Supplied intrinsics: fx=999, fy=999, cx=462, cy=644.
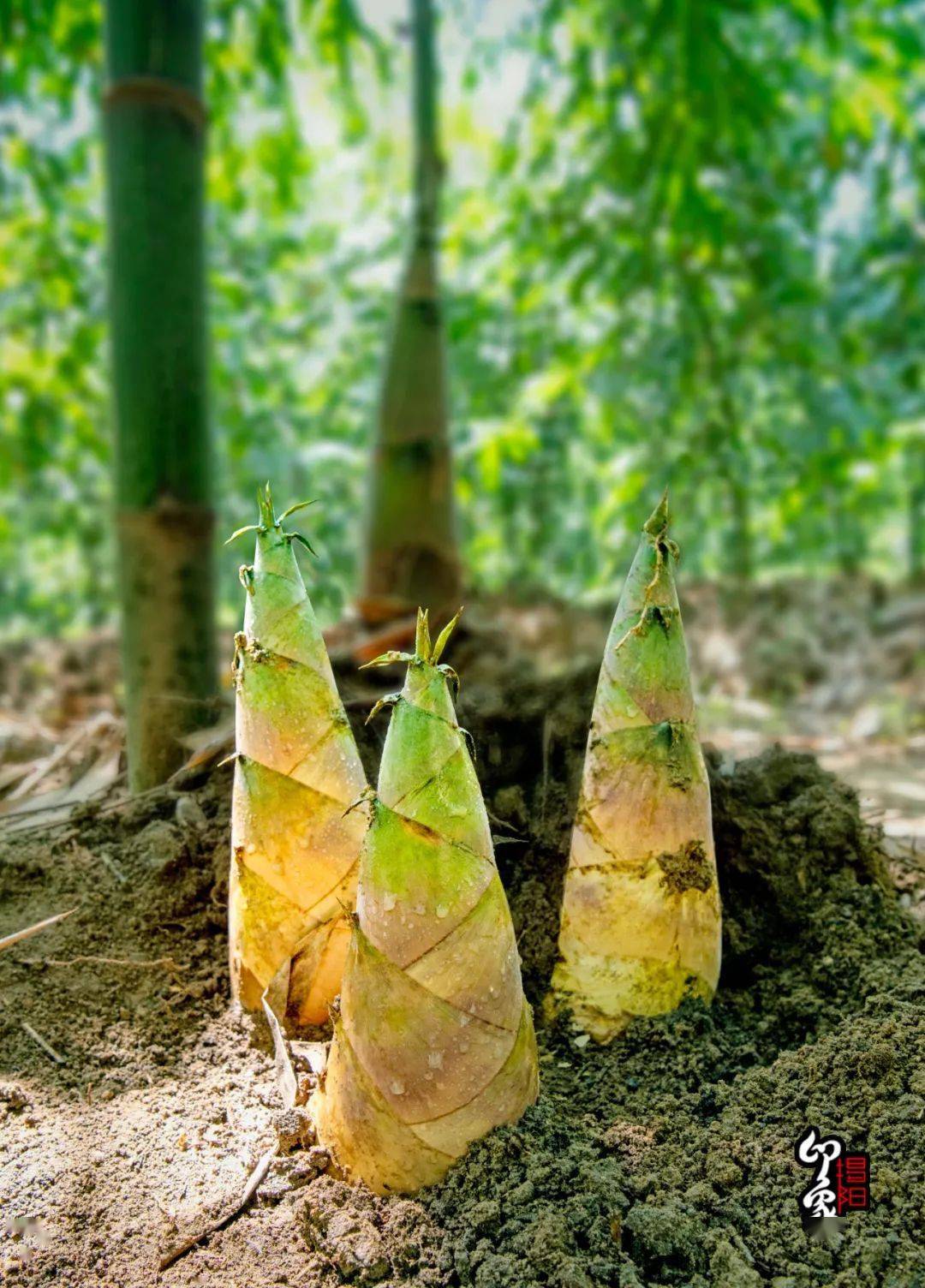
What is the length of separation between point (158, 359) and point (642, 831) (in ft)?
5.06

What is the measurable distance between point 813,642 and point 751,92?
4.85 m

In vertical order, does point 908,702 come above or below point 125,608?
below

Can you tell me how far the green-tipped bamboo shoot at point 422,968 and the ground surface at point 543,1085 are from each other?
0.06 m

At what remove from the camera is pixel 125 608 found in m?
2.33

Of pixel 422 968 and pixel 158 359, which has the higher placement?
pixel 158 359

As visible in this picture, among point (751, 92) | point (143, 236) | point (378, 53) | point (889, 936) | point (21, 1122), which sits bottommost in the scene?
point (21, 1122)

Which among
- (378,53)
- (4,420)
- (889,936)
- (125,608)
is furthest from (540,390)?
(889,936)

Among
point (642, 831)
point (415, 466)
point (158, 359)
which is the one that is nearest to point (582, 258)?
point (415, 466)

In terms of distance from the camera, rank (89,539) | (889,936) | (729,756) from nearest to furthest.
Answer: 1. (889,936)
2. (729,756)
3. (89,539)

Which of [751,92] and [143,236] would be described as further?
[751,92]

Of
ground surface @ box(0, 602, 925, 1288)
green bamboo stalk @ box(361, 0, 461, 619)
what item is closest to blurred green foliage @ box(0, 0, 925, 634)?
green bamboo stalk @ box(361, 0, 461, 619)

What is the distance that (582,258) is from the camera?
5.92 m

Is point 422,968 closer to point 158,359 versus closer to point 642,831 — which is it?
point 642,831

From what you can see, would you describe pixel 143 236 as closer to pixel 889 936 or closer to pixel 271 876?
pixel 271 876
